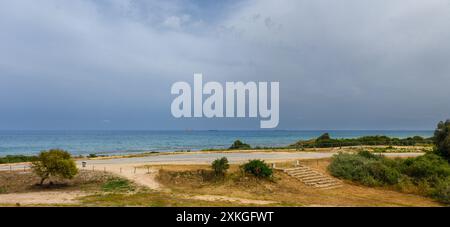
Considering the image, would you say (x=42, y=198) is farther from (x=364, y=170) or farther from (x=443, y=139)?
(x=443, y=139)

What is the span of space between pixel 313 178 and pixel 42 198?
1592 cm

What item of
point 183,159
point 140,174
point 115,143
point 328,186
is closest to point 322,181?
point 328,186

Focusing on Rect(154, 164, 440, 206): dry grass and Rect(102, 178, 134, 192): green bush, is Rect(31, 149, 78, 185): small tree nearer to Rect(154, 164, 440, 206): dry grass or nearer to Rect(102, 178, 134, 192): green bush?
Rect(102, 178, 134, 192): green bush

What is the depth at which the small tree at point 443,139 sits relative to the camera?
973 inches

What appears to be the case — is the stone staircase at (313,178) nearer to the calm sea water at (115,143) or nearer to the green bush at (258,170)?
the green bush at (258,170)

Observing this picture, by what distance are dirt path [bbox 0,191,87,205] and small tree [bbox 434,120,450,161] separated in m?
27.0

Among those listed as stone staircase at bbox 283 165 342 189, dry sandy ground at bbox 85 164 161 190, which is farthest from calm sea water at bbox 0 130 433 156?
stone staircase at bbox 283 165 342 189

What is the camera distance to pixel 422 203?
53.2 feet

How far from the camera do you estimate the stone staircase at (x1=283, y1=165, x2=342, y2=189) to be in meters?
19.2
